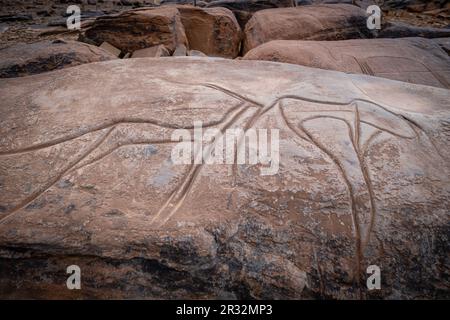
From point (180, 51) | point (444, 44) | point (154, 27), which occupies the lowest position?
point (180, 51)

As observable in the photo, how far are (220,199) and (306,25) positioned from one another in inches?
167

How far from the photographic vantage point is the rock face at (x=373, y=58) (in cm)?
342

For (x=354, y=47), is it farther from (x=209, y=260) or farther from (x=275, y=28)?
(x=209, y=260)

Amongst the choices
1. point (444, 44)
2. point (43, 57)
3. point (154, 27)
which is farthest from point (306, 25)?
point (43, 57)

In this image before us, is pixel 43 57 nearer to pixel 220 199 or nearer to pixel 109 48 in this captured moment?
pixel 109 48

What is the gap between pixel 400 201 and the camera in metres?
1.42

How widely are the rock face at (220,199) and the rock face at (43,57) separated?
1.16 m

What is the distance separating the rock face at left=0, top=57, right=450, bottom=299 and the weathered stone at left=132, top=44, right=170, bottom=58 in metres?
2.10

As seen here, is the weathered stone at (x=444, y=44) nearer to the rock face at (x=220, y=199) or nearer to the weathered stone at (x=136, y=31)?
the rock face at (x=220, y=199)

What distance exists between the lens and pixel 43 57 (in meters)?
3.07

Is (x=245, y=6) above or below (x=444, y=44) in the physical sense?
above

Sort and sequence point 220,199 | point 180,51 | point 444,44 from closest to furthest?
1. point 220,199
2. point 444,44
3. point 180,51

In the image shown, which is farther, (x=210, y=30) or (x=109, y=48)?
(x=210, y=30)
